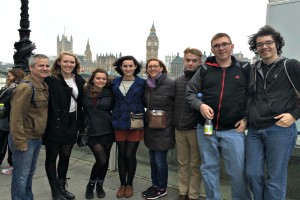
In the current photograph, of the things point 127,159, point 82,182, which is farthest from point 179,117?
point 82,182

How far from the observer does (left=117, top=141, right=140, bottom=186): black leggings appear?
Answer: 12.1 feet

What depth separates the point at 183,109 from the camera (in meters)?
3.43

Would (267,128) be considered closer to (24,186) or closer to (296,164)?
(296,164)

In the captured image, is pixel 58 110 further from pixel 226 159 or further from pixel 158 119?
pixel 226 159

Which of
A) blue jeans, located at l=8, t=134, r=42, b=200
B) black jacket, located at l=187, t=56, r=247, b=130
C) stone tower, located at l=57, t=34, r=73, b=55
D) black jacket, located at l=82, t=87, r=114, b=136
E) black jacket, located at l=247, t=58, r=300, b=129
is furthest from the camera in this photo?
stone tower, located at l=57, t=34, r=73, b=55

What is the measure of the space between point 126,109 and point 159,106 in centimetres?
40

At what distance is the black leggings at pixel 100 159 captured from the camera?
362cm

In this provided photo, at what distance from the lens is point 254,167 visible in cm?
274

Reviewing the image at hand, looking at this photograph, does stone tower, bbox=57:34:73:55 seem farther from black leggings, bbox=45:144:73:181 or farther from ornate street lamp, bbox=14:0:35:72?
black leggings, bbox=45:144:73:181

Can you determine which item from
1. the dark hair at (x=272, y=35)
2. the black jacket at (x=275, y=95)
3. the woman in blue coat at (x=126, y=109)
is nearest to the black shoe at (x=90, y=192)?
the woman in blue coat at (x=126, y=109)

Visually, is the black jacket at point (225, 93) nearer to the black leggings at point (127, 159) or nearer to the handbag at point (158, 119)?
the handbag at point (158, 119)

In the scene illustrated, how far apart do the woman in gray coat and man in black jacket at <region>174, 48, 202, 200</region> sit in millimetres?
90

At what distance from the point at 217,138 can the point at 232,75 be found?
62 centimetres

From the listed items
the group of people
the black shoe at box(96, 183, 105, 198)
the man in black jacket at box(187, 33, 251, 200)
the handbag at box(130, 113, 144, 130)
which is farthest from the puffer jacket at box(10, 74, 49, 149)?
the man in black jacket at box(187, 33, 251, 200)
